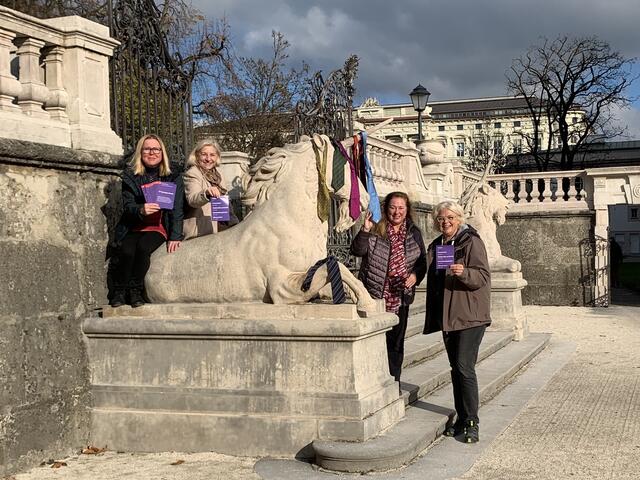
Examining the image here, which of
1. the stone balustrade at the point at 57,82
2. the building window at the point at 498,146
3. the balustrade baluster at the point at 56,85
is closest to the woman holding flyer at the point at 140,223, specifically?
the stone balustrade at the point at 57,82

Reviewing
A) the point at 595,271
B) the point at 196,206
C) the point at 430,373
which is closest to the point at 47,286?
the point at 196,206

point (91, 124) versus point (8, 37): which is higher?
point (8, 37)

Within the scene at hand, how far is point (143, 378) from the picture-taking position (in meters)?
6.07

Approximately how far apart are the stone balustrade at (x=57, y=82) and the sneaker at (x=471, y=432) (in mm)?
3485

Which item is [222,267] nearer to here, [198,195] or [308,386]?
[198,195]

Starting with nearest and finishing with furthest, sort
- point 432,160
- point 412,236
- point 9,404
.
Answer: point 9,404, point 412,236, point 432,160

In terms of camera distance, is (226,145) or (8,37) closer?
(8,37)

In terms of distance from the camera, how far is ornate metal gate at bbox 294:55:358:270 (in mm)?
11691

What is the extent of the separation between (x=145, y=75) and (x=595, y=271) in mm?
14852

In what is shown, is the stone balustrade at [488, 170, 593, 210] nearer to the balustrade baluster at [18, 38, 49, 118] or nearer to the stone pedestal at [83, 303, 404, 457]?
the stone pedestal at [83, 303, 404, 457]

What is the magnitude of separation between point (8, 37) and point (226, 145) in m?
20.1

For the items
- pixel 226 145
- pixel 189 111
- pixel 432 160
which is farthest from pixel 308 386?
pixel 226 145

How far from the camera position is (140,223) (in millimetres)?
6434

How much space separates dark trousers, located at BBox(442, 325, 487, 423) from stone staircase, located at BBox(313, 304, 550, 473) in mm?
293
